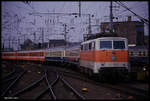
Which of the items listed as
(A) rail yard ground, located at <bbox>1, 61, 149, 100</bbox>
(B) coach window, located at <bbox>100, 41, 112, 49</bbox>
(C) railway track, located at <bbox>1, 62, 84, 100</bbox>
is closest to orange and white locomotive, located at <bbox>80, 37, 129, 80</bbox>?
(B) coach window, located at <bbox>100, 41, 112, 49</bbox>

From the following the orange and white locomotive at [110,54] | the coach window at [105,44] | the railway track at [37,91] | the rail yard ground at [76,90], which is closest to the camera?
the rail yard ground at [76,90]

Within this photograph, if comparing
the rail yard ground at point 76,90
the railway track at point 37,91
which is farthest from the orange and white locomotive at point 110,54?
the railway track at point 37,91

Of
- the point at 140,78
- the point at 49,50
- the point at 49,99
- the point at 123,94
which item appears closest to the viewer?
the point at 49,99

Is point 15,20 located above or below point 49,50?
above

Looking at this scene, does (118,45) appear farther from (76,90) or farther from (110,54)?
(76,90)

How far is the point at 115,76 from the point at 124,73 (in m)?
0.64

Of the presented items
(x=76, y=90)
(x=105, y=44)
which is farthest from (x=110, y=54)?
(x=76, y=90)

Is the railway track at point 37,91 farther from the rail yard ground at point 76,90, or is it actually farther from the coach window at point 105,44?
the coach window at point 105,44

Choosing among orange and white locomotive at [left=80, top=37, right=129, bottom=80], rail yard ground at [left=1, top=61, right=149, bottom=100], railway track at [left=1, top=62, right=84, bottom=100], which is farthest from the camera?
orange and white locomotive at [left=80, top=37, right=129, bottom=80]

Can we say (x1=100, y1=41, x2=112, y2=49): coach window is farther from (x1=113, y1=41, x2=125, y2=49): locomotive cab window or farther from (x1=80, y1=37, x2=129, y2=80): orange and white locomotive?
(x1=113, y1=41, x2=125, y2=49): locomotive cab window

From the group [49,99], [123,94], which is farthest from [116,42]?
[49,99]

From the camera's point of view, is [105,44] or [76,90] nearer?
[76,90]

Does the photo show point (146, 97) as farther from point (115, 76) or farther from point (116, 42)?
point (116, 42)

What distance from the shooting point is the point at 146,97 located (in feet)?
30.3
